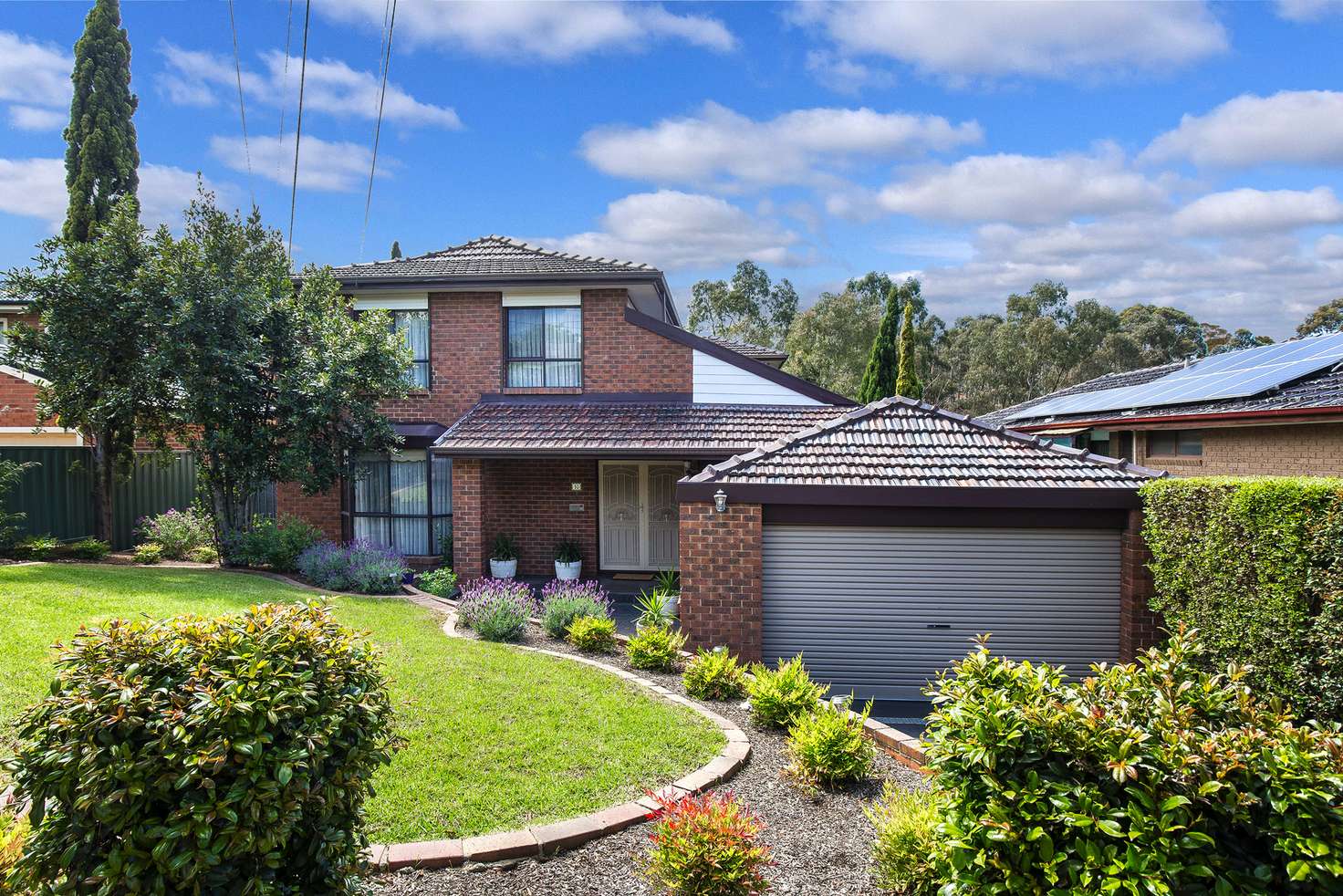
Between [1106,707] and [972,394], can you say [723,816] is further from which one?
[972,394]

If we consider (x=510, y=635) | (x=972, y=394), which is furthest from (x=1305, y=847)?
(x=972, y=394)

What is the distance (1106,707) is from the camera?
325cm

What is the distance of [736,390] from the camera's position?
579 inches

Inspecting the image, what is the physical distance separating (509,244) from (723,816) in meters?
15.8

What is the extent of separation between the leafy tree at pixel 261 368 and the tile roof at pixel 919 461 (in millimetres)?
7090

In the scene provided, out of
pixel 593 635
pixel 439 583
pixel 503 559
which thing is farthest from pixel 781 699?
pixel 503 559

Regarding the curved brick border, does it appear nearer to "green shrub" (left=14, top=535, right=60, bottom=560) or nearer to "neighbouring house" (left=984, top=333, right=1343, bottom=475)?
"neighbouring house" (left=984, top=333, right=1343, bottom=475)

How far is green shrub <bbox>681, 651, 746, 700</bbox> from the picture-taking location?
706 cm

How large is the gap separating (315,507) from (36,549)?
439 centimetres

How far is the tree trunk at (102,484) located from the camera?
47.1 feet

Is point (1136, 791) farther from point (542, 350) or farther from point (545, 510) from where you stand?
point (542, 350)

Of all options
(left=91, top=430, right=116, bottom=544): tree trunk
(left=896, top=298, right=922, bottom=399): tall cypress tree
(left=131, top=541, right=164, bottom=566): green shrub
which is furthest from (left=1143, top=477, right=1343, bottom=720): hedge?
(left=896, top=298, right=922, bottom=399): tall cypress tree

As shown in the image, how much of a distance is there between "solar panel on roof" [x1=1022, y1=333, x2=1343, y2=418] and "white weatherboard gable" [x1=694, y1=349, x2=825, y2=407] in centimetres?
629

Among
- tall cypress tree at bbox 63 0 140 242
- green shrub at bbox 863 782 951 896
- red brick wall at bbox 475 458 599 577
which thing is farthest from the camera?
tall cypress tree at bbox 63 0 140 242
